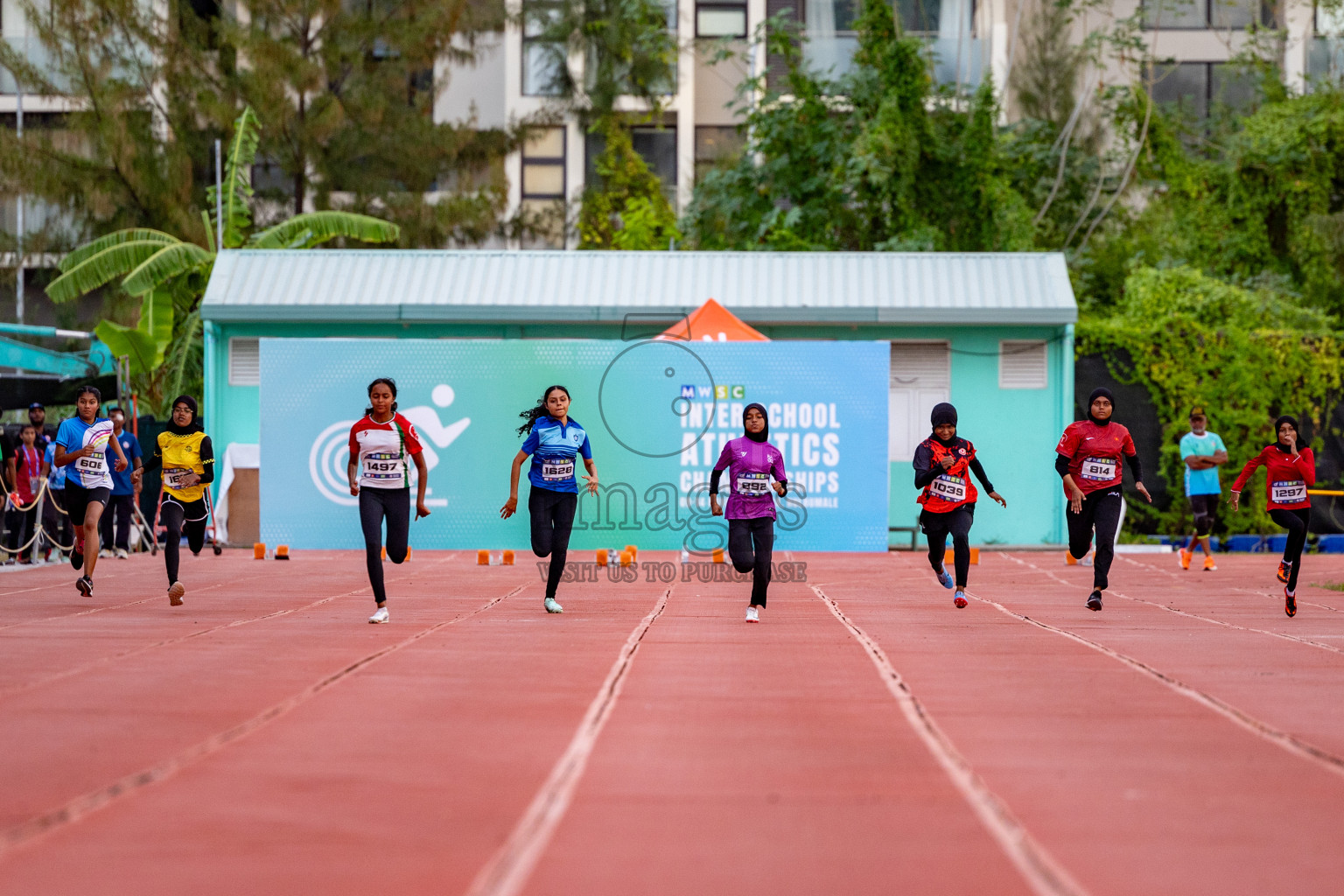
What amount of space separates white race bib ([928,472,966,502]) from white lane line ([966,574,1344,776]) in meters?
2.29

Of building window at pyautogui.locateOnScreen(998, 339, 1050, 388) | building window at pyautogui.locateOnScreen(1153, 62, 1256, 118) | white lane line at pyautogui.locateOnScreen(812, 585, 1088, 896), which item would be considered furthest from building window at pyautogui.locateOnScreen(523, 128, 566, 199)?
white lane line at pyautogui.locateOnScreen(812, 585, 1088, 896)

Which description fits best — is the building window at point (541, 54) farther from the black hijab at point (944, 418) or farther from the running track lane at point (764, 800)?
the running track lane at point (764, 800)

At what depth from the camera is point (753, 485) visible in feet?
37.6

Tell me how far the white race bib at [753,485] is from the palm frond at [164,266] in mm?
15148

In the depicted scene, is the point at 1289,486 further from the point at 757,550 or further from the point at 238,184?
the point at 238,184

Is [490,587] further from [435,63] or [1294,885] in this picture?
[435,63]

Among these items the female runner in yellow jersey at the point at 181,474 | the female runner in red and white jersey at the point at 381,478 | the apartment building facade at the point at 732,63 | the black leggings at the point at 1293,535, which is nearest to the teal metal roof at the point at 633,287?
the black leggings at the point at 1293,535

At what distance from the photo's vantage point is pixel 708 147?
38.0 m

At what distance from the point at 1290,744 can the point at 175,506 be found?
29.5ft

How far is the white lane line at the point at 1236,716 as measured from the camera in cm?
607

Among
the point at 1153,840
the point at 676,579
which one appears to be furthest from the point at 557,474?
the point at 1153,840

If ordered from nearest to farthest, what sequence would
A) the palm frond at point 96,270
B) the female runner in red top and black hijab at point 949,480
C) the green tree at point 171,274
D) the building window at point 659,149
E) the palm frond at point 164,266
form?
the female runner in red top and black hijab at point 949,480
the green tree at point 171,274
the palm frond at point 164,266
the palm frond at point 96,270
the building window at point 659,149

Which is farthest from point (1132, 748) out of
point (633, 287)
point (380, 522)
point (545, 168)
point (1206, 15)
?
point (1206, 15)

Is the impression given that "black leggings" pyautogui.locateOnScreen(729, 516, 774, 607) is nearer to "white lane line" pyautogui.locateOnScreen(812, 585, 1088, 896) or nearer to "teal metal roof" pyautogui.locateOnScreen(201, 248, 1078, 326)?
"white lane line" pyautogui.locateOnScreen(812, 585, 1088, 896)
